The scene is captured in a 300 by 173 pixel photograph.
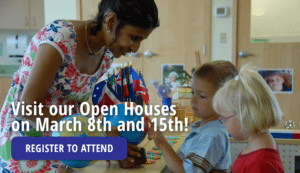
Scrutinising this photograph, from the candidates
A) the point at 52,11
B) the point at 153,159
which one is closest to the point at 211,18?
the point at 52,11

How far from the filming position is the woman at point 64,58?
0.84 meters

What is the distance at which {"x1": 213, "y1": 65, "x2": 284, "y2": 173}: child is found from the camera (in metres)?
0.89

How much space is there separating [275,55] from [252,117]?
2.55m

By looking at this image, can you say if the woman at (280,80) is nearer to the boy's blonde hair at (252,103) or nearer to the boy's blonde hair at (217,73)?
the boy's blonde hair at (217,73)

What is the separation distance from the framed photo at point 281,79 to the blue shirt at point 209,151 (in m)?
2.33

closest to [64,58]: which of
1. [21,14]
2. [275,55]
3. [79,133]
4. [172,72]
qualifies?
[79,133]

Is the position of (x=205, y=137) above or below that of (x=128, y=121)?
below

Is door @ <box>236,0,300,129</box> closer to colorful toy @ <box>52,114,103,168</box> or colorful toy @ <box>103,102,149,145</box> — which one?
colorful toy @ <box>103,102,149,145</box>

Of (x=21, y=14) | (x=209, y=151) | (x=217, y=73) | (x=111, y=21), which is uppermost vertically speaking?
(x=21, y=14)

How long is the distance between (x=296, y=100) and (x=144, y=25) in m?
2.78

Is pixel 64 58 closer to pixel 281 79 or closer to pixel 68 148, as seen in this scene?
pixel 68 148

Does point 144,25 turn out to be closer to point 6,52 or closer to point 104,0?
point 104,0

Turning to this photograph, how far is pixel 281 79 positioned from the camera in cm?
317

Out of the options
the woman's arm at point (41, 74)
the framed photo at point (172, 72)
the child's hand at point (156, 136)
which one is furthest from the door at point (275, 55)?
the woman's arm at point (41, 74)
